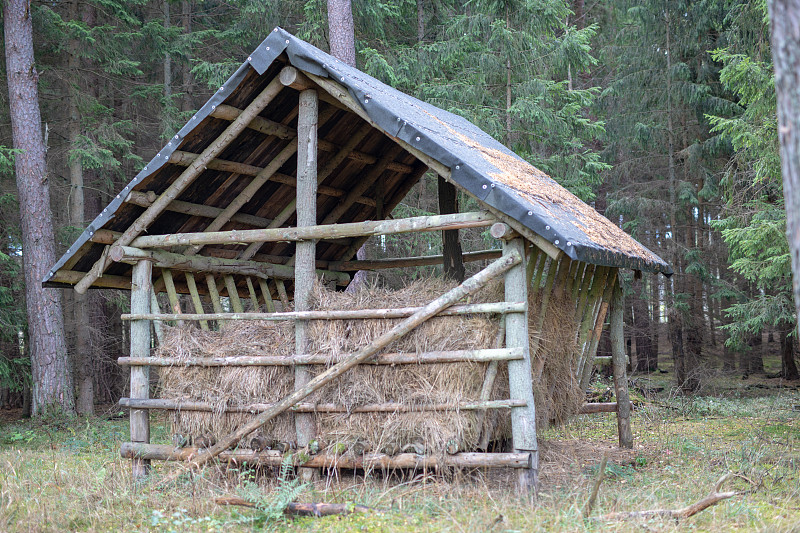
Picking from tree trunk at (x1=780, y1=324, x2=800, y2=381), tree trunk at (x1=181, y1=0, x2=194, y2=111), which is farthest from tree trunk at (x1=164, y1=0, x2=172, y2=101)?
tree trunk at (x1=780, y1=324, x2=800, y2=381)

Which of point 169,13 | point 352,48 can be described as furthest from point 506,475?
point 169,13

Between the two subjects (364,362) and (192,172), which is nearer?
(364,362)

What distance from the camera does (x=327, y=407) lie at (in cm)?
716

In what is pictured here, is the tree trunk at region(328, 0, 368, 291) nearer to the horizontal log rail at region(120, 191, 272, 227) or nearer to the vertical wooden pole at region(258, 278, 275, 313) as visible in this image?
the vertical wooden pole at region(258, 278, 275, 313)

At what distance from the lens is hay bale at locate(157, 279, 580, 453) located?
681 cm

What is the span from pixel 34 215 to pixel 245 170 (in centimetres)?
737

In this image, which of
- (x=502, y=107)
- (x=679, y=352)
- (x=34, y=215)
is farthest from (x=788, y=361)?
(x=34, y=215)

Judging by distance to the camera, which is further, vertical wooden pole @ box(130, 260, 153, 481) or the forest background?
the forest background

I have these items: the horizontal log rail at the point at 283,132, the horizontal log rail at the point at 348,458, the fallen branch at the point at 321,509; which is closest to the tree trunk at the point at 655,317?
the horizontal log rail at the point at 283,132

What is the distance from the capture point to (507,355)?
658 centimetres

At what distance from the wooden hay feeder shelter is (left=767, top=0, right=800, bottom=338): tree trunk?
2.57 metres

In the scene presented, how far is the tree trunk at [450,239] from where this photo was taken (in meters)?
9.80

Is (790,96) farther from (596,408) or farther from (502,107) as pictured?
(502,107)

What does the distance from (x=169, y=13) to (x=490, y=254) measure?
13.4 meters
